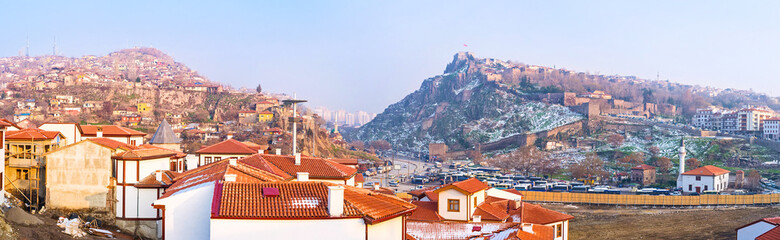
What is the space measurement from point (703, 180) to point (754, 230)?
125 ft

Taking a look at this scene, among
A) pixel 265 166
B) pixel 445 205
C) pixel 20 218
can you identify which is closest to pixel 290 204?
pixel 265 166

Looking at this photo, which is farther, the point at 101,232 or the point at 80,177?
the point at 80,177

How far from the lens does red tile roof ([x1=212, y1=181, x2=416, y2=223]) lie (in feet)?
40.3

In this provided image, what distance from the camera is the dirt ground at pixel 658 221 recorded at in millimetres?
33562

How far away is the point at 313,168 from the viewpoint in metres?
21.6

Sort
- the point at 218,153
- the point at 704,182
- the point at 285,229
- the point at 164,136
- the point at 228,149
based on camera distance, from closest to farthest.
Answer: the point at 285,229, the point at 218,153, the point at 228,149, the point at 164,136, the point at 704,182

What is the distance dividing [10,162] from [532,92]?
404ft

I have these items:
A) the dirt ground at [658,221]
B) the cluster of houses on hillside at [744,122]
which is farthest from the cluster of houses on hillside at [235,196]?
the cluster of houses on hillside at [744,122]

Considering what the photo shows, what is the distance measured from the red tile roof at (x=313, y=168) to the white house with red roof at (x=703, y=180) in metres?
45.2

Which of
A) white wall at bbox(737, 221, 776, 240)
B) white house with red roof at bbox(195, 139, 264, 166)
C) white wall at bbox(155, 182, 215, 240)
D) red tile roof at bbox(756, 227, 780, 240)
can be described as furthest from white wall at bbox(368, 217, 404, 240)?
white house with red roof at bbox(195, 139, 264, 166)

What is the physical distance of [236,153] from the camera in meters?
28.8

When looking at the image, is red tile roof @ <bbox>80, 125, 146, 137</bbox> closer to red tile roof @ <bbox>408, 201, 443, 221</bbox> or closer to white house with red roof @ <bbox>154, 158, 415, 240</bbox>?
red tile roof @ <bbox>408, 201, 443, 221</bbox>

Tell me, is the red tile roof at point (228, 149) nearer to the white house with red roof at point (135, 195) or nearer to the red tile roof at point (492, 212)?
the white house with red roof at point (135, 195)

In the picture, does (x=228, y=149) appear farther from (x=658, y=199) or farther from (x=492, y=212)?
(x=658, y=199)
